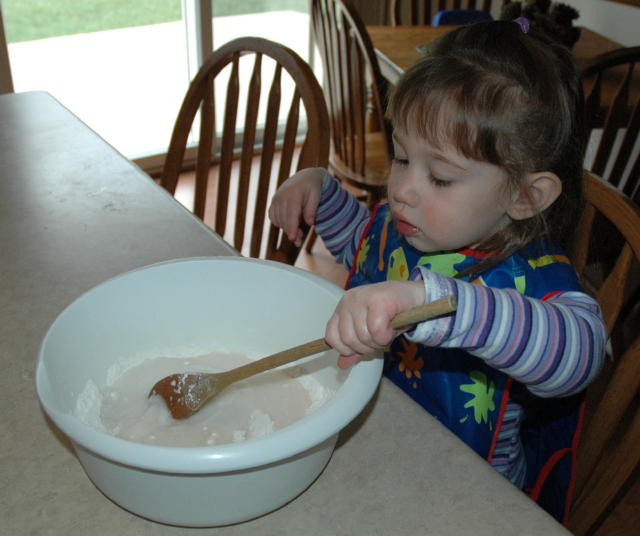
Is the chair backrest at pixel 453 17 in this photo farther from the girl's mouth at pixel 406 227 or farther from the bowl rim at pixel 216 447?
the bowl rim at pixel 216 447

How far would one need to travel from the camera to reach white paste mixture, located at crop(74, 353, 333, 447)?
67cm

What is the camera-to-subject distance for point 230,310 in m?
0.80

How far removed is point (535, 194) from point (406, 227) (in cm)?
16

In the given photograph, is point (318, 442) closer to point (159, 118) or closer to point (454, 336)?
point (454, 336)

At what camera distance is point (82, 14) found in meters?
2.79

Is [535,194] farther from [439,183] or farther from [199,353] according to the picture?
[199,353]

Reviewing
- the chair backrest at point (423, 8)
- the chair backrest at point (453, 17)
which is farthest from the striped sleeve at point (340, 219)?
the chair backrest at point (423, 8)

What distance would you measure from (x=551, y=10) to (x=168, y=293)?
159 cm

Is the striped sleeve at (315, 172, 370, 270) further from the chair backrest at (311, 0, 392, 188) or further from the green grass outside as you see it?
the green grass outside

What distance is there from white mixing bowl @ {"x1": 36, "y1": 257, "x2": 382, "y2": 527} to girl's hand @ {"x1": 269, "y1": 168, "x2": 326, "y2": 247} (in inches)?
11.7

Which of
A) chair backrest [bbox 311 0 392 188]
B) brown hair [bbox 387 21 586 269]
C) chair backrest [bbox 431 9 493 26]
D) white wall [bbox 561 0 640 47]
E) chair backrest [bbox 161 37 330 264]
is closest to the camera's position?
brown hair [bbox 387 21 586 269]

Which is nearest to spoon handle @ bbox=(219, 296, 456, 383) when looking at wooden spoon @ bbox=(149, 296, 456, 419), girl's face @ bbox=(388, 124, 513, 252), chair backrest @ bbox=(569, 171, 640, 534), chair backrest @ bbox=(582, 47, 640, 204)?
wooden spoon @ bbox=(149, 296, 456, 419)

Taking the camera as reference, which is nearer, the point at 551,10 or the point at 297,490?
the point at 297,490

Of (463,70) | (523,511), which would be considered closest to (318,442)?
(523,511)
